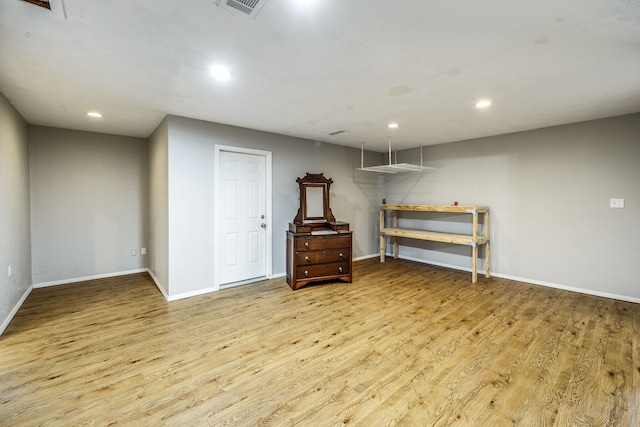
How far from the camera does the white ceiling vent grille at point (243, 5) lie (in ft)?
4.94

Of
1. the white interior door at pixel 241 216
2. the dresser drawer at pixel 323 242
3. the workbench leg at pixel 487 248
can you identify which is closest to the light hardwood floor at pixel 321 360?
the white interior door at pixel 241 216

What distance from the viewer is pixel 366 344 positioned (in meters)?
2.53

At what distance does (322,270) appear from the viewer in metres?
4.23

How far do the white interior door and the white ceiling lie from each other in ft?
2.58

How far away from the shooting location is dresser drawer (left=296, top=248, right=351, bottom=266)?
161 inches

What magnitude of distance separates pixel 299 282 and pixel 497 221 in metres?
3.44

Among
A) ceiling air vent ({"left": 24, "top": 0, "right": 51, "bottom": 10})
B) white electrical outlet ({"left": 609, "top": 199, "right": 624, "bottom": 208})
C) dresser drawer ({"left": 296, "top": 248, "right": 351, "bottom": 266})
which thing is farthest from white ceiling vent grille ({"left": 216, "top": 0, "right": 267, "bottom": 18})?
white electrical outlet ({"left": 609, "top": 199, "right": 624, "bottom": 208})

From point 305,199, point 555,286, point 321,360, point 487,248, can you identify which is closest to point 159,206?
point 305,199

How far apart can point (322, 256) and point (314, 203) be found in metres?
0.94

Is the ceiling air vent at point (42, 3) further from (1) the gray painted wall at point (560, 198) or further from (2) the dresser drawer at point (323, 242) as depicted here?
(1) the gray painted wall at point (560, 198)

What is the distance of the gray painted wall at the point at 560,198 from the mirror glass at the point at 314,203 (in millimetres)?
2478

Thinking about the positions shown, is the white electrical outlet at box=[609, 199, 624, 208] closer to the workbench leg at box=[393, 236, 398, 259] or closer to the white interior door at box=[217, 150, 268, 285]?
the workbench leg at box=[393, 236, 398, 259]

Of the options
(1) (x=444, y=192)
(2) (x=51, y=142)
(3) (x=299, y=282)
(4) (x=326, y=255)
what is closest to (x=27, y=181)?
(2) (x=51, y=142)

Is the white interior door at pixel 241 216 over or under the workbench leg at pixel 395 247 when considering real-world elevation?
over
